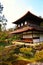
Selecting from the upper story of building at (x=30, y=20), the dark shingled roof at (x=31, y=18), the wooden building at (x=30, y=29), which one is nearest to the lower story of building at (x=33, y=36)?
the wooden building at (x=30, y=29)

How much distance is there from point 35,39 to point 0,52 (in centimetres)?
1614

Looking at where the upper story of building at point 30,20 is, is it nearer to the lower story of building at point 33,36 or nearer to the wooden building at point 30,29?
the wooden building at point 30,29

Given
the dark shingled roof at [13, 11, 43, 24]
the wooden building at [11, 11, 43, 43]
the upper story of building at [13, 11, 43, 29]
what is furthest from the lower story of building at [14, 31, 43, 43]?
the dark shingled roof at [13, 11, 43, 24]

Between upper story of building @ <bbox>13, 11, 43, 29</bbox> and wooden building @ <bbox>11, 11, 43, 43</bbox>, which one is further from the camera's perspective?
upper story of building @ <bbox>13, 11, 43, 29</bbox>

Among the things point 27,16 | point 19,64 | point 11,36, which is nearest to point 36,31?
point 27,16

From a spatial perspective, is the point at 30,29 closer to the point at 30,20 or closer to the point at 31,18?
the point at 30,20

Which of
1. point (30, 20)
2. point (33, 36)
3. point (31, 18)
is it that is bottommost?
point (33, 36)

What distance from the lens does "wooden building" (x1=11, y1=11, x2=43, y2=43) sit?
26.8m

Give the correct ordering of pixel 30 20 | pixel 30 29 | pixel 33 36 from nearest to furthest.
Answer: pixel 30 29
pixel 33 36
pixel 30 20

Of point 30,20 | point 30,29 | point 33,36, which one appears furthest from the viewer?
point 30,20

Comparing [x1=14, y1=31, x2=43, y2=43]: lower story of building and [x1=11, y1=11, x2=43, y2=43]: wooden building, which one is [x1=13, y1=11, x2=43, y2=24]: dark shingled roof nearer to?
[x1=11, y1=11, x2=43, y2=43]: wooden building

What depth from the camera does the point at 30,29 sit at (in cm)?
2567

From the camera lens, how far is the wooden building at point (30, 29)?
2682 centimetres

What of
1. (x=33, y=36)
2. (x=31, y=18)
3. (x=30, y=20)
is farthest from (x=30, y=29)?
(x=31, y=18)
